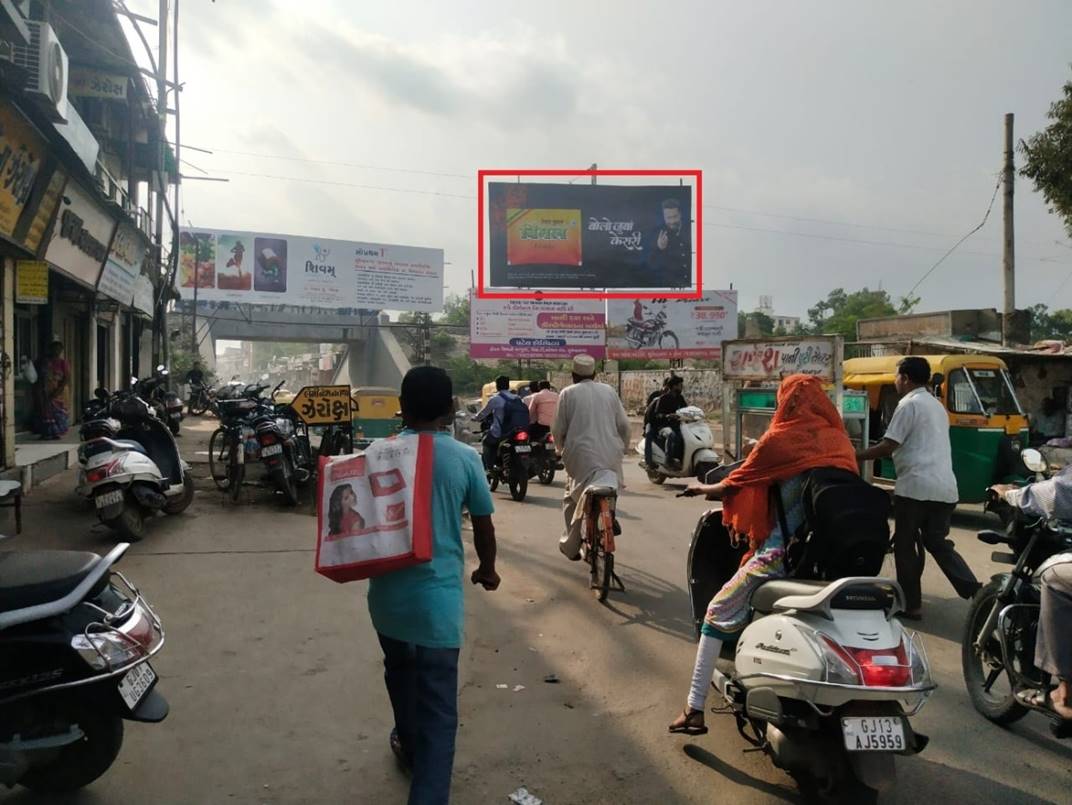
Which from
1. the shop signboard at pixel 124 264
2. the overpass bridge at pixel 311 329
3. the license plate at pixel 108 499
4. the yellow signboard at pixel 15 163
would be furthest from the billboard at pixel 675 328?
the license plate at pixel 108 499

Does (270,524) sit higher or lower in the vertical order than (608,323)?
lower

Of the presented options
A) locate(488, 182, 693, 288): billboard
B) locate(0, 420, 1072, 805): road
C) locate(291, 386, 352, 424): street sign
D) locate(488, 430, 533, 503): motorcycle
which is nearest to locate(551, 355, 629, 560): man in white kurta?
locate(0, 420, 1072, 805): road

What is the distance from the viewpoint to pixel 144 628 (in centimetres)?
301

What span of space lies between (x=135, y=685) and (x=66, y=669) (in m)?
0.26

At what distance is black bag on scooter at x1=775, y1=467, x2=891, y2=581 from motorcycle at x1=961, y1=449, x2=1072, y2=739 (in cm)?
85

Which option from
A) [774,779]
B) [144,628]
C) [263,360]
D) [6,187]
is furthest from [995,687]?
[263,360]

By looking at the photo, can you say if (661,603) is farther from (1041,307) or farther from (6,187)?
(1041,307)

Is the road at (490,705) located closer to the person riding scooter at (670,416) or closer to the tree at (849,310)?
the person riding scooter at (670,416)

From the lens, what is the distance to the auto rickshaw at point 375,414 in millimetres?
11695

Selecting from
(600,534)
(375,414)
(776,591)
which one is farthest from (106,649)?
(375,414)

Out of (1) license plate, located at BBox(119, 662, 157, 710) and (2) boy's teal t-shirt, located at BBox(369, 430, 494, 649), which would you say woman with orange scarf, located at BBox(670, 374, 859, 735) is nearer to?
(2) boy's teal t-shirt, located at BBox(369, 430, 494, 649)

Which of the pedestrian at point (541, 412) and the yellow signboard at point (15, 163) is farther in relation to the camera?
the pedestrian at point (541, 412)

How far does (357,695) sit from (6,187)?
7392mm

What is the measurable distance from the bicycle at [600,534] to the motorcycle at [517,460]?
4.37m
